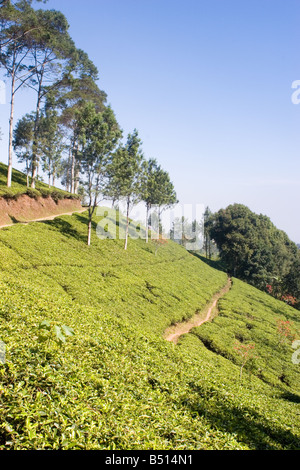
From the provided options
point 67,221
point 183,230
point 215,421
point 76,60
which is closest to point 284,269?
point 183,230

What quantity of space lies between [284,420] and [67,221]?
96.4ft

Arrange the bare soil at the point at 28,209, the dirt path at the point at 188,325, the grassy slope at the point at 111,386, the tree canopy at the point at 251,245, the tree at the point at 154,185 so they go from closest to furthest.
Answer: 1. the grassy slope at the point at 111,386
2. the dirt path at the point at 188,325
3. the bare soil at the point at 28,209
4. the tree at the point at 154,185
5. the tree canopy at the point at 251,245

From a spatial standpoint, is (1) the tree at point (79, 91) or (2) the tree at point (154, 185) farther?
(2) the tree at point (154, 185)

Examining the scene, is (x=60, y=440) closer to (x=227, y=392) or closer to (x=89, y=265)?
(x=227, y=392)

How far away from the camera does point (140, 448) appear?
4.90 meters

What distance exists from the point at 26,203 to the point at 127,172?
1339cm

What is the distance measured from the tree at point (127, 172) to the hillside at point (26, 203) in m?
8.55

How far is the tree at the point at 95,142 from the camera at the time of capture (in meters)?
27.3

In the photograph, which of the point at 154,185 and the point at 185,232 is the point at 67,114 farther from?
the point at 185,232

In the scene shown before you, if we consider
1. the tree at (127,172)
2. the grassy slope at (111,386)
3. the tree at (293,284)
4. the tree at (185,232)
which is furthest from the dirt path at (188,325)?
the tree at (185,232)

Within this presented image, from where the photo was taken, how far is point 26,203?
1142 inches

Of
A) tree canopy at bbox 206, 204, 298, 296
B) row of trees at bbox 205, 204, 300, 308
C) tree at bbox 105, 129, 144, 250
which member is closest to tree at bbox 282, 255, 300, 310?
row of trees at bbox 205, 204, 300, 308

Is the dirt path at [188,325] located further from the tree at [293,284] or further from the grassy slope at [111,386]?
the tree at [293,284]

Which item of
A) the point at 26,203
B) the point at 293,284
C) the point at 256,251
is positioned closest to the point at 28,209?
the point at 26,203
